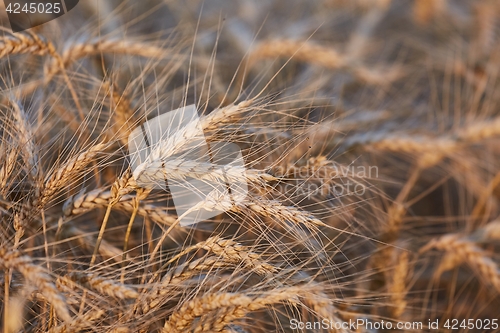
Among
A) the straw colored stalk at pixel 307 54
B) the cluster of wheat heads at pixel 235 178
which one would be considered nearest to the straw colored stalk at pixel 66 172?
the cluster of wheat heads at pixel 235 178

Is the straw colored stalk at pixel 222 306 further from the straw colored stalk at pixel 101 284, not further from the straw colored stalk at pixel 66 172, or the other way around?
the straw colored stalk at pixel 66 172

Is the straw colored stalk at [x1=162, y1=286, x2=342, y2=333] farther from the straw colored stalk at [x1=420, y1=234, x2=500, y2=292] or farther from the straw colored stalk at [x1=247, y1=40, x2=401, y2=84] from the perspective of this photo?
the straw colored stalk at [x1=247, y1=40, x2=401, y2=84]

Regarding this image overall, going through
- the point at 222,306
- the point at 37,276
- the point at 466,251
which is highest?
the point at 37,276

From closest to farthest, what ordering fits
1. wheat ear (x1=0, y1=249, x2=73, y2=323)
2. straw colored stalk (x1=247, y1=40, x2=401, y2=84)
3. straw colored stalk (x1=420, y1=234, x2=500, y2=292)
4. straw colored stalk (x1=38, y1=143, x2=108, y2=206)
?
wheat ear (x1=0, y1=249, x2=73, y2=323) → straw colored stalk (x1=38, y1=143, x2=108, y2=206) → straw colored stalk (x1=420, y1=234, x2=500, y2=292) → straw colored stalk (x1=247, y1=40, x2=401, y2=84)

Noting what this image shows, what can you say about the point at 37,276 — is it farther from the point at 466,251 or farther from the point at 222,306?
the point at 466,251

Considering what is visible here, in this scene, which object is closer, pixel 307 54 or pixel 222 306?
pixel 222 306

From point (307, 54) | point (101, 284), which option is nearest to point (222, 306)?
point (101, 284)

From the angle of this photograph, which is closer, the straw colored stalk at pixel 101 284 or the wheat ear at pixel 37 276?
the wheat ear at pixel 37 276

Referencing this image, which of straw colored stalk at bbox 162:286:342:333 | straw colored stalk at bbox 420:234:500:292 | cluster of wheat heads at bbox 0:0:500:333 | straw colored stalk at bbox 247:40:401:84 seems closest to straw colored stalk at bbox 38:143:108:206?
cluster of wheat heads at bbox 0:0:500:333

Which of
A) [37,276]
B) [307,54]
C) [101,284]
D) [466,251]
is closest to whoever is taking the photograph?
[37,276]
